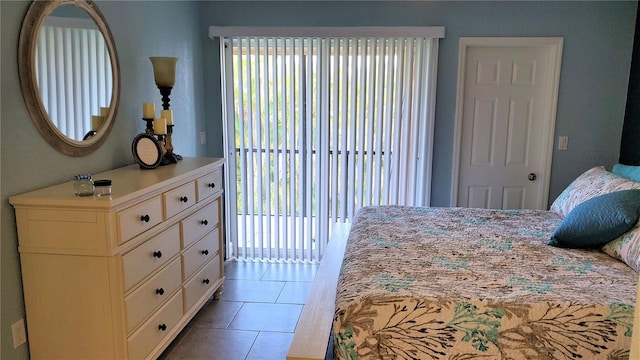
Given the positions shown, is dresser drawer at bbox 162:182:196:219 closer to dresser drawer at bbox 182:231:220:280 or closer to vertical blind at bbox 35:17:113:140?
dresser drawer at bbox 182:231:220:280

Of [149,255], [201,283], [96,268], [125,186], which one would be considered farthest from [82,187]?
[201,283]

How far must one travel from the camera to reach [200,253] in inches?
115

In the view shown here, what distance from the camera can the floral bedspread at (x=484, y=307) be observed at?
5.54 ft

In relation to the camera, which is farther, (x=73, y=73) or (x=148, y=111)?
(x=148, y=111)

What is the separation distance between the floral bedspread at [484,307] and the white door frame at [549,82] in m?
1.83

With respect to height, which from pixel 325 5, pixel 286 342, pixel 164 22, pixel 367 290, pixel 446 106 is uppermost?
pixel 325 5

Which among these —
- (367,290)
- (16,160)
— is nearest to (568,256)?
(367,290)

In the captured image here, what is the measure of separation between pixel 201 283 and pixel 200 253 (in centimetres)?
21

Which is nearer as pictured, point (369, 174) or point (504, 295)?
point (504, 295)

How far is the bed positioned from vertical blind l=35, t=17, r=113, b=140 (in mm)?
1533

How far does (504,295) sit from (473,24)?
2.69 meters

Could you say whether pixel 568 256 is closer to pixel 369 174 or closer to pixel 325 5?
pixel 369 174

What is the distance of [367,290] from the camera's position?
6.05 feet

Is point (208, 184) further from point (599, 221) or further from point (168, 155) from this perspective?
point (599, 221)
